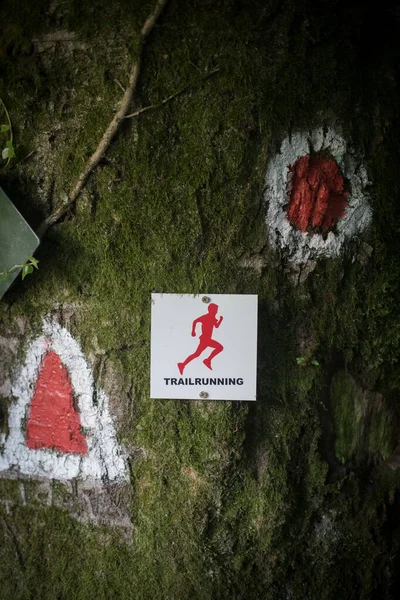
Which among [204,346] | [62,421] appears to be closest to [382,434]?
[204,346]

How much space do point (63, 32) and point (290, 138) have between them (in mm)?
589

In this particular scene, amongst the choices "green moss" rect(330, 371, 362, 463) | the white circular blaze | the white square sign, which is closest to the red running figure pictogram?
the white square sign

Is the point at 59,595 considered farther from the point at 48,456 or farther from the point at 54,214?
the point at 54,214

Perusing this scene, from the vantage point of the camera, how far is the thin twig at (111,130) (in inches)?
47.8

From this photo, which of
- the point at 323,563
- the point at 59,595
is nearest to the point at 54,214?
the point at 59,595

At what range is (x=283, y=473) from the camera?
4.31ft

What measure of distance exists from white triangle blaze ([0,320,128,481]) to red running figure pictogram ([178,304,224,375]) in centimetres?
24

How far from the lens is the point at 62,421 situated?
1331 mm

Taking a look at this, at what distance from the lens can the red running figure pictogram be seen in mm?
1271

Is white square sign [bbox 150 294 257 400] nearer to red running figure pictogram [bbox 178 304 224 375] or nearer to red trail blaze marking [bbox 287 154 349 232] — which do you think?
red running figure pictogram [bbox 178 304 224 375]

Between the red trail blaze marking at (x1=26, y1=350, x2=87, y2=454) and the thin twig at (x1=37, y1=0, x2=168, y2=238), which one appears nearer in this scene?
the thin twig at (x1=37, y1=0, x2=168, y2=238)

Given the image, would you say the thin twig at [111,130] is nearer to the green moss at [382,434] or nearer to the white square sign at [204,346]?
the white square sign at [204,346]

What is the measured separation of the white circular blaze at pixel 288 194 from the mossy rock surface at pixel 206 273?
0.03 m

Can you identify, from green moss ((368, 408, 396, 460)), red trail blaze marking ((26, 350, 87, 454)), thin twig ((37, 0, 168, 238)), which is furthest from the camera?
green moss ((368, 408, 396, 460))
